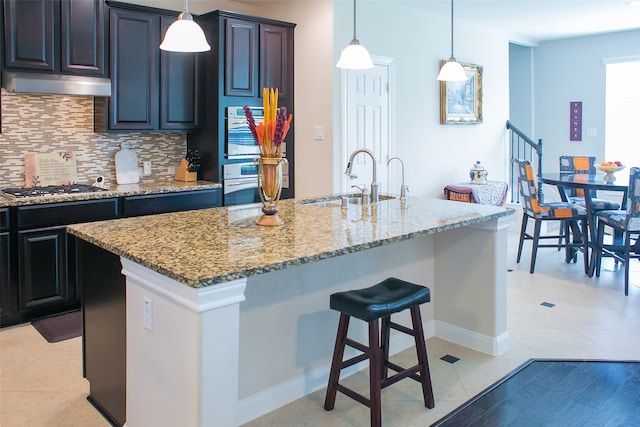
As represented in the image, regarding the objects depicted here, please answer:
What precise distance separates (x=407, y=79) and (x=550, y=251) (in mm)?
2532

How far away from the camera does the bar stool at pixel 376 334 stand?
2406 millimetres

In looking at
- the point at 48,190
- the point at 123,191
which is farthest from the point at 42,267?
the point at 123,191

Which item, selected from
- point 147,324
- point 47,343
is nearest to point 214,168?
point 47,343

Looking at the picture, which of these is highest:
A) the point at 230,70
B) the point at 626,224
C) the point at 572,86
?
the point at 572,86

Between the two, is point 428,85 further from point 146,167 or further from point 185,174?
point 146,167

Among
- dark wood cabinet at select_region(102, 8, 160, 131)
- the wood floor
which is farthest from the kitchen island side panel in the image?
dark wood cabinet at select_region(102, 8, 160, 131)

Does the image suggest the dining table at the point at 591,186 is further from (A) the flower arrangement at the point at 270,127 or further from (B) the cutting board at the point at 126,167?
(B) the cutting board at the point at 126,167

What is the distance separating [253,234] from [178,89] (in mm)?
2813

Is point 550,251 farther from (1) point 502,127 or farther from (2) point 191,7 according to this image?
(2) point 191,7

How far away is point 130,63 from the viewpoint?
4.47 m

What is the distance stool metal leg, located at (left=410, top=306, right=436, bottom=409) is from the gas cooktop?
274cm

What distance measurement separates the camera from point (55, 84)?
4.01 m

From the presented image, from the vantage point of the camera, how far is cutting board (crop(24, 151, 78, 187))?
430 centimetres

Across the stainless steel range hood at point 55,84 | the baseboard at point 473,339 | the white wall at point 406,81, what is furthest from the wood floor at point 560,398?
the stainless steel range hood at point 55,84
